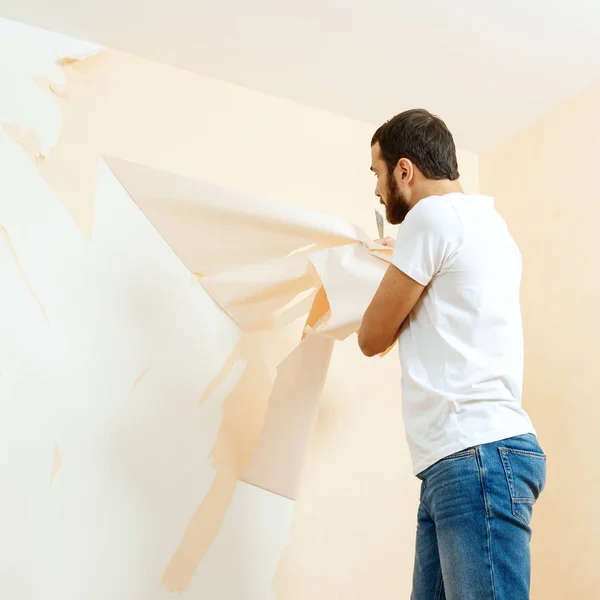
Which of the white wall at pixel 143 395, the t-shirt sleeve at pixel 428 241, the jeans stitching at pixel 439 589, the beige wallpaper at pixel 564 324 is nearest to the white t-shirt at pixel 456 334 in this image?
the t-shirt sleeve at pixel 428 241

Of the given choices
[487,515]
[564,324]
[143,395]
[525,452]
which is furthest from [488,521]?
[564,324]

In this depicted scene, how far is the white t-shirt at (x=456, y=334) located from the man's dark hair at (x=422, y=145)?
14 cm

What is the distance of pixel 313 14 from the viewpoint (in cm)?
165

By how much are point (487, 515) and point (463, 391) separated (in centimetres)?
19

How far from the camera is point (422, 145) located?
125cm

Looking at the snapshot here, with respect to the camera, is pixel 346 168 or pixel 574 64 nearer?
pixel 574 64

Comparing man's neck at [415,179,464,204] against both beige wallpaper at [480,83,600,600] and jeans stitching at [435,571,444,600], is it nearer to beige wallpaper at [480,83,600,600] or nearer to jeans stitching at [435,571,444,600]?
jeans stitching at [435,571,444,600]

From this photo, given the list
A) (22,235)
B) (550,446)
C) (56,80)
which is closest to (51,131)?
(56,80)

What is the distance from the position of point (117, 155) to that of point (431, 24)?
35.0 inches

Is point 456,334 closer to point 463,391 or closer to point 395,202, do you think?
point 463,391

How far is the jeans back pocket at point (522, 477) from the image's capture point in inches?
38.0

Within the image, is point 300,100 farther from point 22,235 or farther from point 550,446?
point 550,446

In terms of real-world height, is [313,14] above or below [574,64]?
below

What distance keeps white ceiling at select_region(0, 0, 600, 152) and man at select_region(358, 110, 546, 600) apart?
0.69m
